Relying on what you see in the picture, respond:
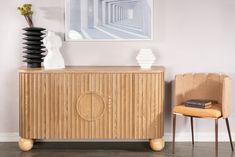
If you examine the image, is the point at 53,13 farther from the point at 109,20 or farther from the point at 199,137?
the point at 199,137

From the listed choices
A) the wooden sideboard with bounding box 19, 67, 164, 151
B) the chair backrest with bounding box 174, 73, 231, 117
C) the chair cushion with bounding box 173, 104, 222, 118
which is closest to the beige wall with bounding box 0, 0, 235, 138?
the chair backrest with bounding box 174, 73, 231, 117

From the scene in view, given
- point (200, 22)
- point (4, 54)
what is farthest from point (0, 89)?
point (200, 22)

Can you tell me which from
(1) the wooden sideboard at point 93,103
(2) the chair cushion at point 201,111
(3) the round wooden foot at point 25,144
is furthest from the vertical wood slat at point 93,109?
(2) the chair cushion at point 201,111

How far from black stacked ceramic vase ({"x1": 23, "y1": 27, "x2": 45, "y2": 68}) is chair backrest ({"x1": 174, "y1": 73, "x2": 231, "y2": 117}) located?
133cm

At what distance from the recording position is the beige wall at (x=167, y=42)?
14.7ft

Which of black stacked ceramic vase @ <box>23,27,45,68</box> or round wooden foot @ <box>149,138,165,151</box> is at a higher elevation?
black stacked ceramic vase @ <box>23,27,45,68</box>

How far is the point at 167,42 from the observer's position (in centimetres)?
450

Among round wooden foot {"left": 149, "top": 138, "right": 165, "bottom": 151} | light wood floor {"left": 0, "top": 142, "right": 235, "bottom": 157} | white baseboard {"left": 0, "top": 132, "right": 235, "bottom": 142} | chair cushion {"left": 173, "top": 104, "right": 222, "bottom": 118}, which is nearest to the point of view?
chair cushion {"left": 173, "top": 104, "right": 222, "bottom": 118}

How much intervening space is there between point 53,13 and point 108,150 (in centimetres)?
146

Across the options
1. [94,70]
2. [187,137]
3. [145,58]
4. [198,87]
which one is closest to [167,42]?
[145,58]

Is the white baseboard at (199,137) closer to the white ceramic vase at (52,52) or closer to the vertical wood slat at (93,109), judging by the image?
the vertical wood slat at (93,109)

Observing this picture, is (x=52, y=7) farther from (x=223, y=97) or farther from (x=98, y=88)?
(x=223, y=97)

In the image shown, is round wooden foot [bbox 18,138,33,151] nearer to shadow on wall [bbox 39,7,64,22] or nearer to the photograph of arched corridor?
the photograph of arched corridor

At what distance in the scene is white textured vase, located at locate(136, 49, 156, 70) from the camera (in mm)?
4238
